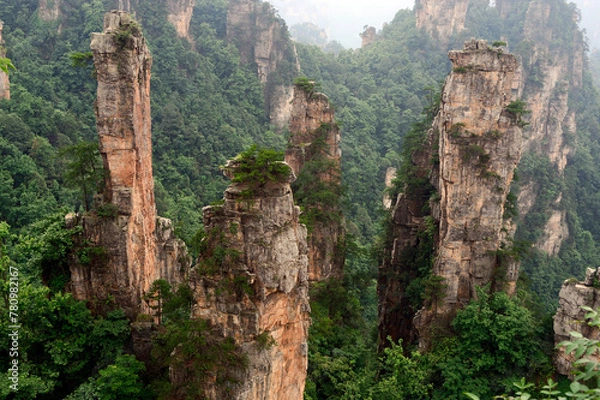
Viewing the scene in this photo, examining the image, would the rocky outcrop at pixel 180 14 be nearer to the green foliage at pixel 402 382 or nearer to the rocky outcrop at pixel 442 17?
the rocky outcrop at pixel 442 17

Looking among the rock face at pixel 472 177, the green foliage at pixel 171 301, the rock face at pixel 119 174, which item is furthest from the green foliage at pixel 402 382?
the rock face at pixel 119 174

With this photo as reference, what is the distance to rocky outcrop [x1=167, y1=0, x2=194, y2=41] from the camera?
191 feet

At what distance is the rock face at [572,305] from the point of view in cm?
1658

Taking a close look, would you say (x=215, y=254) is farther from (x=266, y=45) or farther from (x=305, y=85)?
(x=266, y=45)

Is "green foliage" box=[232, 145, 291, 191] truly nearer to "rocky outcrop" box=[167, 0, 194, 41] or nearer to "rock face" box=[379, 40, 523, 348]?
"rock face" box=[379, 40, 523, 348]

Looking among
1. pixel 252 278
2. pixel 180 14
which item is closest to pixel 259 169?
pixel 252 278

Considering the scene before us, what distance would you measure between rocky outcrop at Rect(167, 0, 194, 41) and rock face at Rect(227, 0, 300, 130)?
6781 mm

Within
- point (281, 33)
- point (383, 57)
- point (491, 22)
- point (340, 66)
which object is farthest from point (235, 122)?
point (491, 22)

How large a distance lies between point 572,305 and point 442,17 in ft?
223

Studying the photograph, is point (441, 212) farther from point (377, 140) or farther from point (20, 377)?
point (377, 140)

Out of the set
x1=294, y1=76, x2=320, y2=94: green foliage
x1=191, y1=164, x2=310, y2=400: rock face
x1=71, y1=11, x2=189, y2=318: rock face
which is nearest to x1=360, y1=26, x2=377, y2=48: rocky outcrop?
x1=294, y1=76, x2=320, y2=94: green foliage

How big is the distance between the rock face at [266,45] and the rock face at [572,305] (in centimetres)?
4740

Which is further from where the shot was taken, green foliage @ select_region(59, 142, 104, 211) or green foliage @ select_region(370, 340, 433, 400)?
green foliage @ select_region(59, 142, 104, 211)

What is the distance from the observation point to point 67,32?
166 ft
